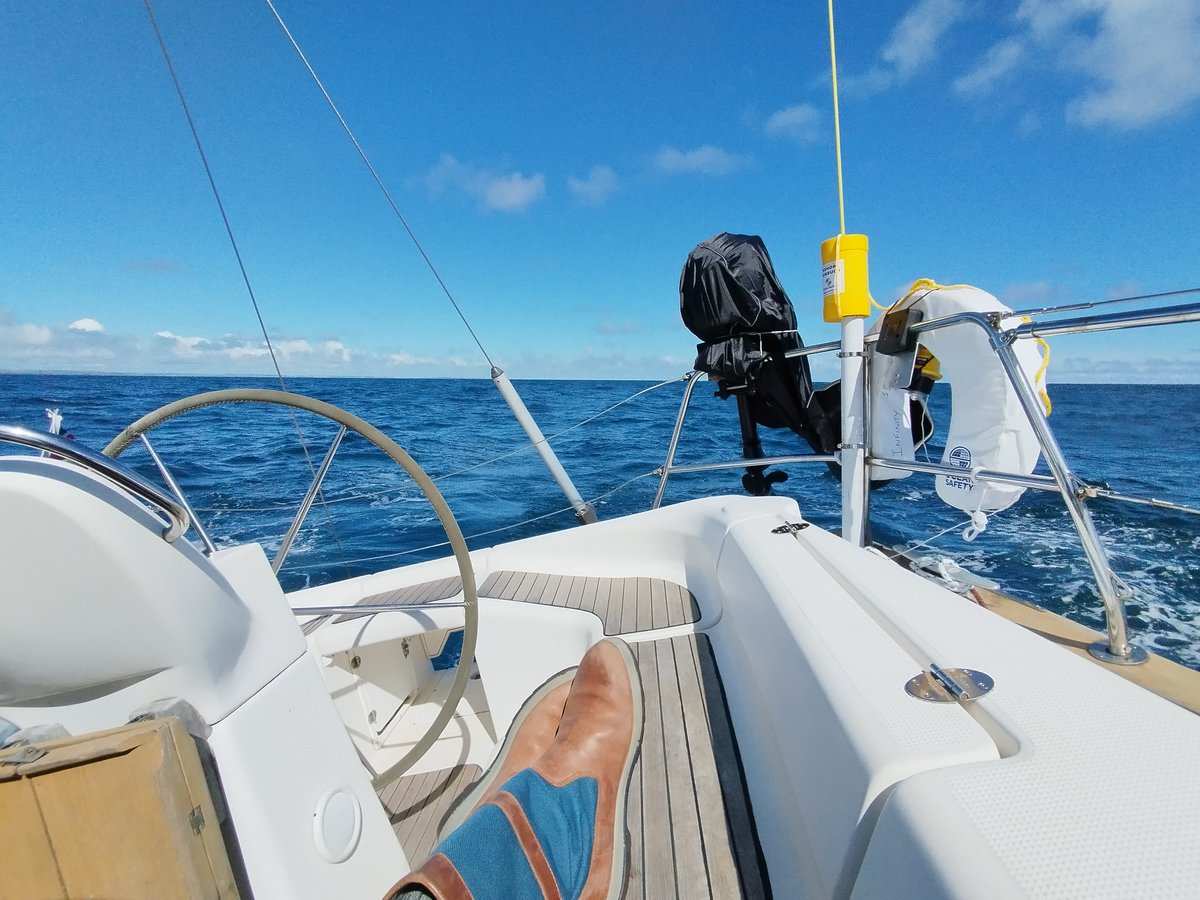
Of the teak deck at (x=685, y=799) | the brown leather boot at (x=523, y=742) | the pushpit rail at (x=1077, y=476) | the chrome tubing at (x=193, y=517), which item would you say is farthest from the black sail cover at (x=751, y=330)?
the chrome tubing at (x=193, y=517)

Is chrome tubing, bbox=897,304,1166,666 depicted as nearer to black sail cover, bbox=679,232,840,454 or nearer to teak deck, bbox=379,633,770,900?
teak deck, bbox=379,633,770,900

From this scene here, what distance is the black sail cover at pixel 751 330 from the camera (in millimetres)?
2781

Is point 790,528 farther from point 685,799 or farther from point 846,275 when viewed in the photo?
point 846,275

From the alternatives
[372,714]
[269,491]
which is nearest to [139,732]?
[372,714]

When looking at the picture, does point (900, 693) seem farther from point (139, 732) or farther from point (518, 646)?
point (518, 646)

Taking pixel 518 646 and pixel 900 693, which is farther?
pixel 518 646

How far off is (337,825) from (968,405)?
2.34 meters

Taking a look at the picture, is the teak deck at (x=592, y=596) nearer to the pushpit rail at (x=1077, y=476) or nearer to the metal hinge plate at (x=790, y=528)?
the metal hinge plate at (x=790, y=528)

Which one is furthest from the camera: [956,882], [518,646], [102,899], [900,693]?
[518,646]

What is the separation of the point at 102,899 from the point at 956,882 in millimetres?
946

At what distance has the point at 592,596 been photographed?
2266 millimetres

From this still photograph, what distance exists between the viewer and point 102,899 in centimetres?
66

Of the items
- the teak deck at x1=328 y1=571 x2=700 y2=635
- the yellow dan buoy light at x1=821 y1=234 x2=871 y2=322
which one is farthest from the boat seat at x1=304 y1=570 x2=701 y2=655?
the yellow dan buoy light at x1=821 y1=234 x2=871 y2=322

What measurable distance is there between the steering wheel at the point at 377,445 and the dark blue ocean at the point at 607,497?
30cm
